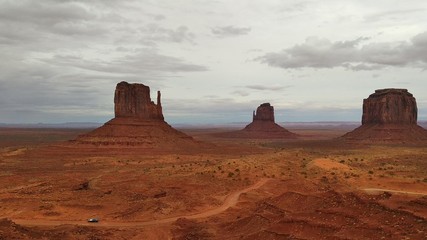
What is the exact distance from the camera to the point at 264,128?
175 meters

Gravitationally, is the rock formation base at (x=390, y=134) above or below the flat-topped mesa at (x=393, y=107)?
below

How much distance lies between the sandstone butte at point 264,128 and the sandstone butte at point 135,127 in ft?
239

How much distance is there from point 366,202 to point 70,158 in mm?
65732

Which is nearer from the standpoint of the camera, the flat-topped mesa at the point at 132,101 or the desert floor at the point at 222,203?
the desert floor at the point at 222,203

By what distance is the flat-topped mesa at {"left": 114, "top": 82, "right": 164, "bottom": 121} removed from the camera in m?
99.4

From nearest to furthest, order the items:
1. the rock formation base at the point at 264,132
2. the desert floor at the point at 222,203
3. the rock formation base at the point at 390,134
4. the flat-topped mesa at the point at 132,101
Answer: the desert floor at the point at 222,203, the flat-topped mesa at the point at 132,101, the rock formation base at the point at 390,134, the rock formation base at the point at 264,132

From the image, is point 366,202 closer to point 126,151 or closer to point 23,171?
point 23,171

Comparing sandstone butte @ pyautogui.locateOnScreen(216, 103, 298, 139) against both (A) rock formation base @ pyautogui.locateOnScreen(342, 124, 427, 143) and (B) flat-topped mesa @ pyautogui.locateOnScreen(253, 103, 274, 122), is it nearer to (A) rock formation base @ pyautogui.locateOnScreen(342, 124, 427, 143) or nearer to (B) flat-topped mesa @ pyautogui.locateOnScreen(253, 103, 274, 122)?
(B) flat-topped mesa @ pyautogui.locateOnScreen(253, 103, 274, 122)

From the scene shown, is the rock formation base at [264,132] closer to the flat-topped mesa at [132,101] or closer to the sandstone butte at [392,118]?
the sandstone butte at [392,118]

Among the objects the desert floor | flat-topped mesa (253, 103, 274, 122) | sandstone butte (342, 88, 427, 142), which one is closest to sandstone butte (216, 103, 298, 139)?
flat-topped mesa (253, 103, 274, 122)

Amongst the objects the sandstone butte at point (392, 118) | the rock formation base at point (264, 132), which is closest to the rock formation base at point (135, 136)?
the sandstone butte at point (392, 118)

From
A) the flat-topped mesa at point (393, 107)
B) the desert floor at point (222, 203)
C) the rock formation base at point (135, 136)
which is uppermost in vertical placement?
the flat-topped mesa at point (393, 107)

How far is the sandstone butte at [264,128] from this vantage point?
556ft

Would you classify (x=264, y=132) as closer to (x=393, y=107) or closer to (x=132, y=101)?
(x=393, y=107)
